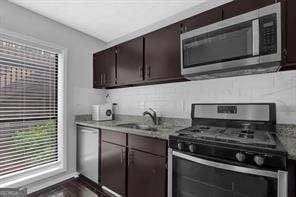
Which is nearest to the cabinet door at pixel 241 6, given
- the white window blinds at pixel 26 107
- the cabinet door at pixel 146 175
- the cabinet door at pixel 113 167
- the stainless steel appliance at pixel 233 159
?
the stainless steel appliance at pixel 233 159

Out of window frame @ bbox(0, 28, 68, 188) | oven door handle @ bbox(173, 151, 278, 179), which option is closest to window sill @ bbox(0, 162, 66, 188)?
window frame @ bbox(0, 28, 68, 188)

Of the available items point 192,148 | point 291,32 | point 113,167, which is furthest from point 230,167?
point 113,167

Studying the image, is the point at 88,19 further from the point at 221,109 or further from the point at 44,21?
the point at 221,109

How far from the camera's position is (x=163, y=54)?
205 cm

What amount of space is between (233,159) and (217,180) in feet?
0.71

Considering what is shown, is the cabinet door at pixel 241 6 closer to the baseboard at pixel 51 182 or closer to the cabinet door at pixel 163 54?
the cabinet door at pixel 163 54

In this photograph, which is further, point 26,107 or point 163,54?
point 26,107

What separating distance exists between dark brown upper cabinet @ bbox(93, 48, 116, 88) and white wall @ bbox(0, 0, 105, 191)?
12cm

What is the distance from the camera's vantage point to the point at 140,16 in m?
2.36

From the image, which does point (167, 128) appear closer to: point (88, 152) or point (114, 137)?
point (114, 137)

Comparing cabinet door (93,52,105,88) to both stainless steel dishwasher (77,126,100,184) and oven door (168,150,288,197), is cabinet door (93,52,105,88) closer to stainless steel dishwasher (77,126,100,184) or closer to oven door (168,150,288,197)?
stainless steel dishwasher (77,126,100,184)

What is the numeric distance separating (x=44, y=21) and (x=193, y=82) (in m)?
2.25

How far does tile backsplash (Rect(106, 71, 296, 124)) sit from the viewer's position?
1573 millimetres

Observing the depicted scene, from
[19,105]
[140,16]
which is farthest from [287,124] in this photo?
[19,105]
